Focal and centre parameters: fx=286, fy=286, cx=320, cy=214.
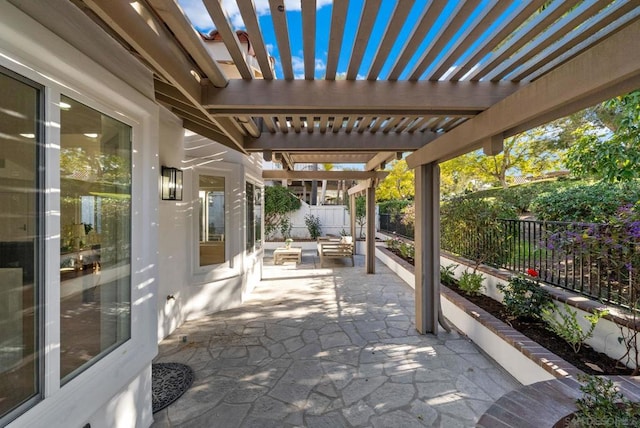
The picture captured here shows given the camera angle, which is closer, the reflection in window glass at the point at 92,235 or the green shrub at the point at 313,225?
the reflection in window glass at the point at 92,235

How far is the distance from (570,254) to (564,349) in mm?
1261

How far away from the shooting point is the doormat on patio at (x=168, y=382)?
2.67 m

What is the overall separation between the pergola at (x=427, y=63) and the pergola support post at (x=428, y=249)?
403 millimetres

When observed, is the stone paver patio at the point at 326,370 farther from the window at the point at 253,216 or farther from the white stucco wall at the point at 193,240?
the window at the point at 253,216

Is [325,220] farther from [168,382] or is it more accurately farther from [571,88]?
[571,88]

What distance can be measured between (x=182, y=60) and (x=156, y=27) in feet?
1.10

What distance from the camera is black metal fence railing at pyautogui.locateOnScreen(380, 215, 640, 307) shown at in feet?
8.82

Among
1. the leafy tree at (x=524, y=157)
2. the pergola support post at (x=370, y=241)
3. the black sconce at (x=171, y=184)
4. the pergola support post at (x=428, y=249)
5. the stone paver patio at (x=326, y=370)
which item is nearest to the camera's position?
the stone paver patio at (x=326, y=370)

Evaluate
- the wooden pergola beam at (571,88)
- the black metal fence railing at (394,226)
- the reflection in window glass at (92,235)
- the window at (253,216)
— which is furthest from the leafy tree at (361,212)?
the reflection in window glass at (92,235)

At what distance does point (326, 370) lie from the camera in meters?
3.16

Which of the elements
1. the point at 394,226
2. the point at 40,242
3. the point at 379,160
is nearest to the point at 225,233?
the point at 379,160

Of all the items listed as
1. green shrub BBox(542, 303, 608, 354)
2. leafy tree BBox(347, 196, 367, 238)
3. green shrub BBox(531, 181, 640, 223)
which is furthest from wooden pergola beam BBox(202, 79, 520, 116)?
leafy tree BBox(347, 196, 367, 238)

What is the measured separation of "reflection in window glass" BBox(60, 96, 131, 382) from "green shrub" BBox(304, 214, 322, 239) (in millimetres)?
10993

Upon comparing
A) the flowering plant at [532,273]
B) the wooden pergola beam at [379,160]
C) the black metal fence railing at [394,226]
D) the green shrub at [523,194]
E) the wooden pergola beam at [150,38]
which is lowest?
the flowering plant at [532,273]
